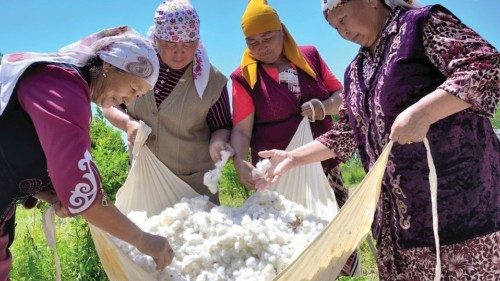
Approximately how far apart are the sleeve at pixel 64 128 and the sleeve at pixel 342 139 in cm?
112

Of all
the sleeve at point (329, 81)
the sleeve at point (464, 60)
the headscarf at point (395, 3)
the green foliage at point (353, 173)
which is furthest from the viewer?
the green foliage at point (353, 173)

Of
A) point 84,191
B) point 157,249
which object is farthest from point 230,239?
point 84,191

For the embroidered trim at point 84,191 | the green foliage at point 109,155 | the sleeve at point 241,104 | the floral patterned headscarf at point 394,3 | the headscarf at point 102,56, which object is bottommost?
the green foliage at point 109,155

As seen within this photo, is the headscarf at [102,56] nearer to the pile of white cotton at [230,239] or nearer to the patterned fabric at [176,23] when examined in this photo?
the pile of white cotton at [230,239]

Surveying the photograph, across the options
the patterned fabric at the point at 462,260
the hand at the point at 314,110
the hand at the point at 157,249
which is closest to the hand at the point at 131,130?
the hand at the point at 314,110

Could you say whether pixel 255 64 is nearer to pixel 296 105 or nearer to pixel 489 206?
pixel 296 105

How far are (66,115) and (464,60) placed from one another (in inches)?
46.8

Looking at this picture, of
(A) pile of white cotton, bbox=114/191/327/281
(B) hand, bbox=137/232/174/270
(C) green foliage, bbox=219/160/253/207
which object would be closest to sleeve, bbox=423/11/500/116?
(A) pile of white cotton, bbox=114/191/327/281

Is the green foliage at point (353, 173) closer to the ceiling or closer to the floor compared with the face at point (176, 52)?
closer to the floor

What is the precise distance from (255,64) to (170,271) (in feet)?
4.24

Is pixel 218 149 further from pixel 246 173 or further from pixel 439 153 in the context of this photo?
pixel 439 153

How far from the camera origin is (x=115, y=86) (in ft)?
5.63

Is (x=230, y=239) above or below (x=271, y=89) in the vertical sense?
below

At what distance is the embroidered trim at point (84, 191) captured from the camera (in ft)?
4.89
